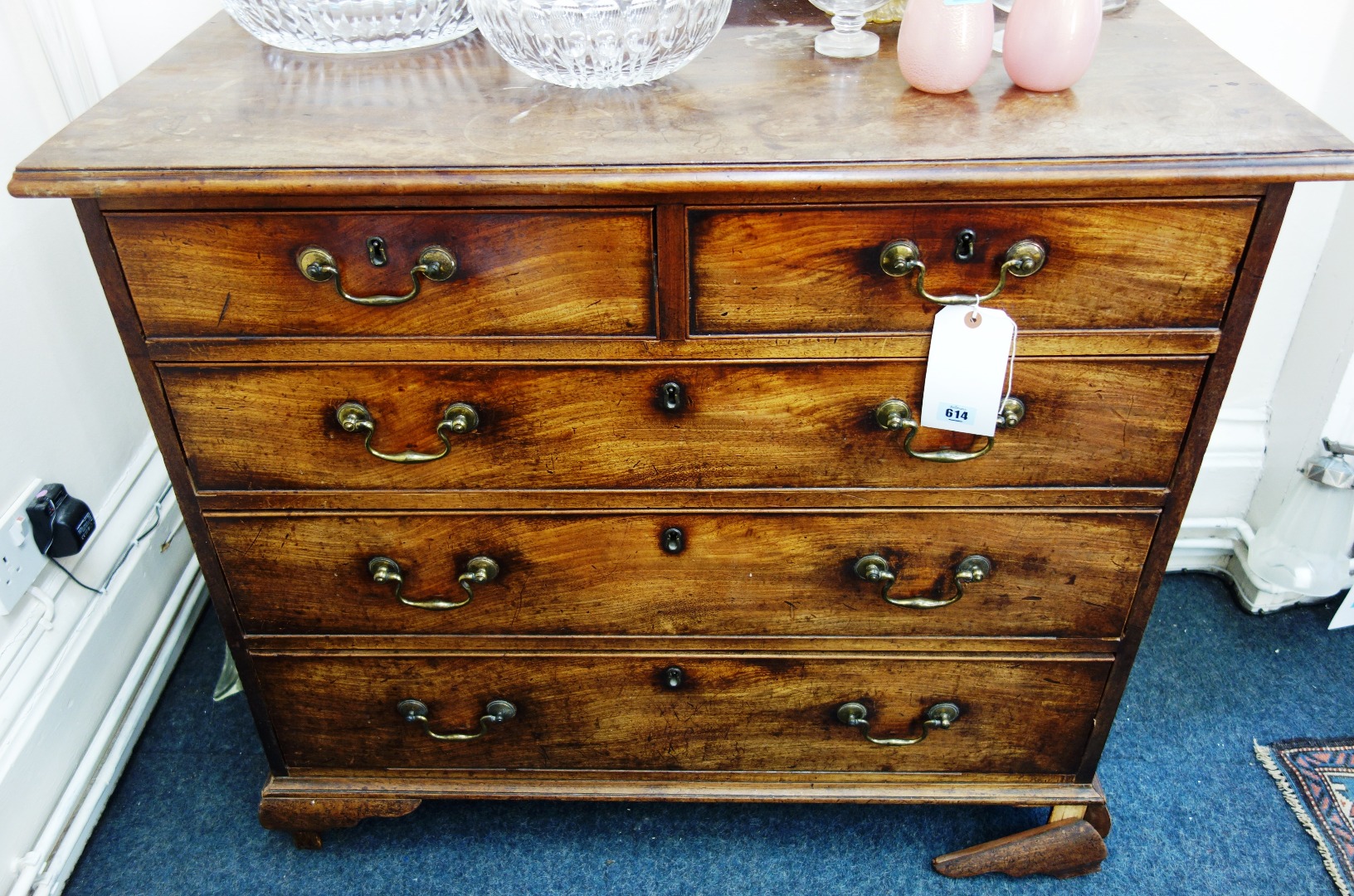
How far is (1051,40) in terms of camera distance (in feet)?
3.05

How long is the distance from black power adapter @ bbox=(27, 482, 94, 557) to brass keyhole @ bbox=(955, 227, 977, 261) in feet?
3.82

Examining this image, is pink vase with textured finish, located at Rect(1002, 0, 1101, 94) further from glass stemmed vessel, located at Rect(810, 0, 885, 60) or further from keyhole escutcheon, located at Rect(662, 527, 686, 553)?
keyhole escutcheon, located at Rect(662, 527, 686, 553)

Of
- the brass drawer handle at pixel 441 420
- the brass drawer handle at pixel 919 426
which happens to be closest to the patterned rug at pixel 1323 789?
the brass drawer handle at pixel 919 426

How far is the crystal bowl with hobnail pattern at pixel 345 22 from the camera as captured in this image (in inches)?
41.5

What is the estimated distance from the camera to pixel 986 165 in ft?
2.77

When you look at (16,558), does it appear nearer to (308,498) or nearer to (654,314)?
(308,498)

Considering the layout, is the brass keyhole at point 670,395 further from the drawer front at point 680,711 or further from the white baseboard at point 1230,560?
the white baseboard at point 1230,560

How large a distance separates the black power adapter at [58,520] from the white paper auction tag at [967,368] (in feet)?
3.62

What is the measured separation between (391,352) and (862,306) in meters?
0.44

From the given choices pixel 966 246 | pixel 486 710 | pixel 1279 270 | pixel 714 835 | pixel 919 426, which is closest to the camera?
pixel 966 246

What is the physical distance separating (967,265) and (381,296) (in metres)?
0.53

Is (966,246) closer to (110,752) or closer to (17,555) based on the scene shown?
(17,555)

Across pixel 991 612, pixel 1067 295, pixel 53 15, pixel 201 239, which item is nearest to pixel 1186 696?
pixel 991 612

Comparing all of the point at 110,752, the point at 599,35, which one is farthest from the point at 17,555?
the point at 599,35
